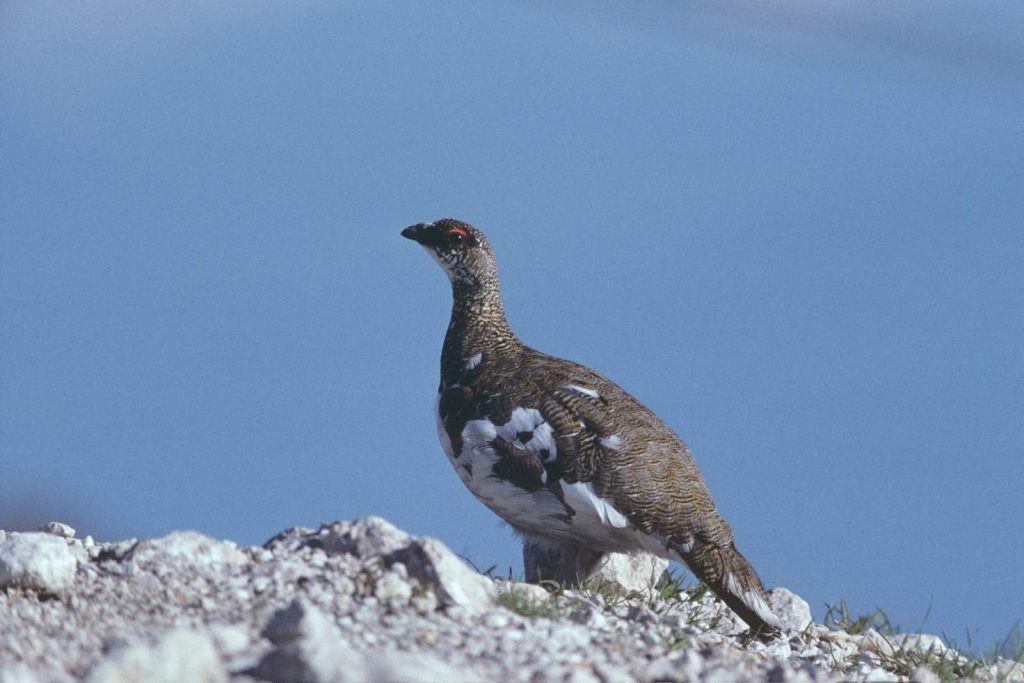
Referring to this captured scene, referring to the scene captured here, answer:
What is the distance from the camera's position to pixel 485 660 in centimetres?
438

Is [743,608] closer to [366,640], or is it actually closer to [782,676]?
[782,676]

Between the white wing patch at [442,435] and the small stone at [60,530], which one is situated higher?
the white wing patch at [442,435]

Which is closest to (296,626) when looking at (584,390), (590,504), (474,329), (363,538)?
(363,538)

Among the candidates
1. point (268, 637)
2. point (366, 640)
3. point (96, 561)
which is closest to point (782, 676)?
point (366, 640)

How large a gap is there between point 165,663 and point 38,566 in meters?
2.21

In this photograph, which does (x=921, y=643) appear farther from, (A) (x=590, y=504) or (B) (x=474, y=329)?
(B) (x=474, y=329)

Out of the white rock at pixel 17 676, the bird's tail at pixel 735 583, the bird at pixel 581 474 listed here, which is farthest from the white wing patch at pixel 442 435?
the white rock at pixel 17 676

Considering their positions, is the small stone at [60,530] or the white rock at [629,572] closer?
the white rock at [629,572]

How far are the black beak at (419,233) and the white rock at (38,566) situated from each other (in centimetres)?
403

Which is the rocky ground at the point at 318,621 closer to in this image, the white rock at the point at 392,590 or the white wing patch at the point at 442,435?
the white rock at the point at 392,590

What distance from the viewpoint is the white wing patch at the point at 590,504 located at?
7062 mm

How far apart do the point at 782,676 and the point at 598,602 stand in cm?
137

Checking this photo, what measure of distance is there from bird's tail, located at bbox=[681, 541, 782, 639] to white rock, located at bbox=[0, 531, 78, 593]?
3.36 meters

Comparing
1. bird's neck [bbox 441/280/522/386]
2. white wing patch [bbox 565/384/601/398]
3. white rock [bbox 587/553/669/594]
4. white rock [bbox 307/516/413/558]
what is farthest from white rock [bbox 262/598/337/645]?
bird's neck [bbox 441/280/522/386]
